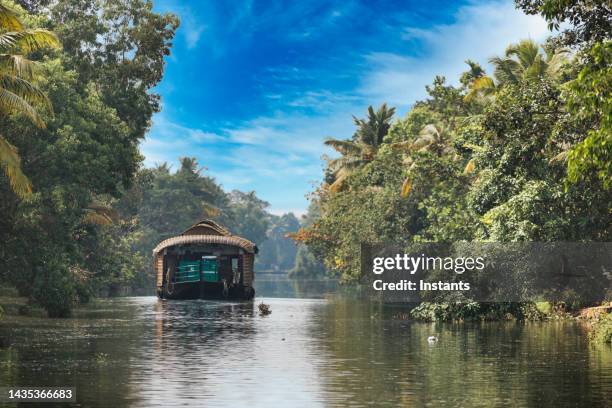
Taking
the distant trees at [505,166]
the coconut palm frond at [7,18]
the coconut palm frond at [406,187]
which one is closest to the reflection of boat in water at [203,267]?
the distant trees at [505,166]

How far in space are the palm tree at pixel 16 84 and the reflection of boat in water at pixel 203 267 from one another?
3567 cm

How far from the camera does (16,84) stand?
27.1 meters

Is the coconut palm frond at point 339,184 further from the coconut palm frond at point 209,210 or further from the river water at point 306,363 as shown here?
the coconut palm frond at point 209,210

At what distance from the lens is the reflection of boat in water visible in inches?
2493

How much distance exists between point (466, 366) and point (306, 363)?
4.20m

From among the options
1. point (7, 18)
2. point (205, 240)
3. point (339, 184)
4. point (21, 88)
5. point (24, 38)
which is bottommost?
point (205, 240)

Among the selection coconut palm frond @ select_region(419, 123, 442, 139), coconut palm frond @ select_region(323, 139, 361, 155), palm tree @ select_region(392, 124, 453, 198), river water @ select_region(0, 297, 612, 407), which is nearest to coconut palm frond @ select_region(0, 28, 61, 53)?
river water @ select_region(0, 297, 612, 407)

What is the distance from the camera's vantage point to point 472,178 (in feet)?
163

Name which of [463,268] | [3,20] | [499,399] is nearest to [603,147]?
[499,399]

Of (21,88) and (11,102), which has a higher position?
(21,88)

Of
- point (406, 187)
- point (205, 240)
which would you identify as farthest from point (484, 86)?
point (205, 240)

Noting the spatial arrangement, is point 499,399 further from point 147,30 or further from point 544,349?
point 147,30

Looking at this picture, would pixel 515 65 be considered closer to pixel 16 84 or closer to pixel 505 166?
pixel 505 166

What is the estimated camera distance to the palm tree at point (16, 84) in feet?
84.3
